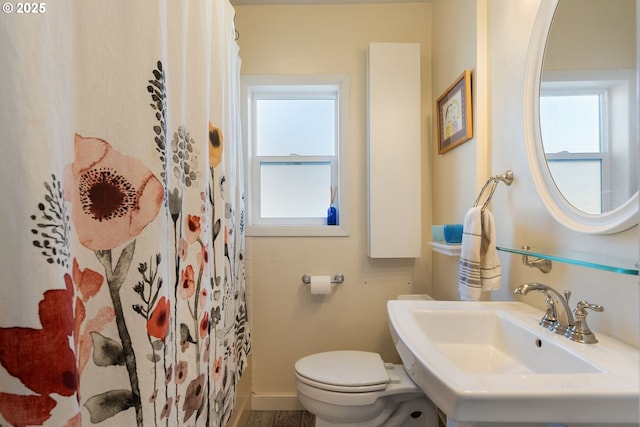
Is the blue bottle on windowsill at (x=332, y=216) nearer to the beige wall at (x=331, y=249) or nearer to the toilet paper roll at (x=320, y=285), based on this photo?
the beige wall at (x=331, y=249)

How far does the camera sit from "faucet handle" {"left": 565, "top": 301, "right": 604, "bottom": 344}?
2.17 feet

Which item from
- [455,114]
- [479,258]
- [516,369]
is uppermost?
[455,114]

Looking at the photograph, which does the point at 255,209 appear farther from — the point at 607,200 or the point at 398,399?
the point at 607,200

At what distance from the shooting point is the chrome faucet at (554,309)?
71 centimetres

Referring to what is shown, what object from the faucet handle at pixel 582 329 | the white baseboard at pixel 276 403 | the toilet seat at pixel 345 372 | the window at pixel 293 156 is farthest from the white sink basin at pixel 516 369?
the white baseboard at pixel 276 403

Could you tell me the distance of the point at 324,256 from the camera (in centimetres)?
172

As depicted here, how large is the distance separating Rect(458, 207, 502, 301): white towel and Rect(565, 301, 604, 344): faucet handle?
312 millimetres

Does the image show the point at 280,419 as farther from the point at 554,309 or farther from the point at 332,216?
the point at 554,309

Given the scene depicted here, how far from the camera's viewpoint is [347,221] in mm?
1709

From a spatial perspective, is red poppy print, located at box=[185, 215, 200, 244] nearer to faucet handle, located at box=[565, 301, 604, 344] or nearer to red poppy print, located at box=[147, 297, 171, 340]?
red poppy print, located at box=[147, 297, 171, 340]

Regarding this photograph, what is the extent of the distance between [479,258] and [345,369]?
0.75m

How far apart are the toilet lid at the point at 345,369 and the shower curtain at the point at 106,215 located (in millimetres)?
477

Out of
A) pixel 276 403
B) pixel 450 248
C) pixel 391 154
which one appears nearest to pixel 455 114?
pixel 391 154

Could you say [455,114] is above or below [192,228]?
above
